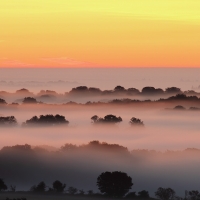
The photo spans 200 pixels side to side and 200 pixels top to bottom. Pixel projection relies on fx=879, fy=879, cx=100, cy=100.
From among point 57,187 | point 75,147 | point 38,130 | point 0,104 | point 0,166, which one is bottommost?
point 57,187

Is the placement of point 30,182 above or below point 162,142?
below

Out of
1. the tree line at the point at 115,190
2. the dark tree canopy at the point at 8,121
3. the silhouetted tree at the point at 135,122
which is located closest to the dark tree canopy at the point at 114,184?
the tree line at the point at 115,190

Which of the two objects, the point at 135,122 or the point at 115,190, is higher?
the point at 135,122

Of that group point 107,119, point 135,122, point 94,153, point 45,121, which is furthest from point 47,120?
point 94,153

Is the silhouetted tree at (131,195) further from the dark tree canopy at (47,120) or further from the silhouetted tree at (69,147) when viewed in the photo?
the dark tree canopy at (47,120)

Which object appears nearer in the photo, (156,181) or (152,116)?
(156,181)

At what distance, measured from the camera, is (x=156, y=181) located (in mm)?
74375

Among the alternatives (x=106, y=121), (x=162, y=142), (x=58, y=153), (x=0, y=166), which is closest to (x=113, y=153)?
(x=58, y=153)

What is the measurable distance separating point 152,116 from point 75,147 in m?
88.7

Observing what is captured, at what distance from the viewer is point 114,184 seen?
58.1 m


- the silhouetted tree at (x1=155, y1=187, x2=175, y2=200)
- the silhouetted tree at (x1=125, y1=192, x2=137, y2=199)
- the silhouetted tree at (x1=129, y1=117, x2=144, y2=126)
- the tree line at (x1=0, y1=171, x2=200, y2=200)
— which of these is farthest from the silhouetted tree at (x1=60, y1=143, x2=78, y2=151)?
the silhouetted tree at (x1=129, y1=117, x2=144, y2=126)

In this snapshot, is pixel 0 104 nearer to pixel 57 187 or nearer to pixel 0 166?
pixel 0 166

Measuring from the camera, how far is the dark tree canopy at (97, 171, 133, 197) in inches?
2251

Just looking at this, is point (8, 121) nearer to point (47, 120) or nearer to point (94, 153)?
point (47, 120)
